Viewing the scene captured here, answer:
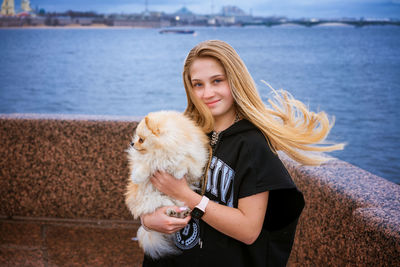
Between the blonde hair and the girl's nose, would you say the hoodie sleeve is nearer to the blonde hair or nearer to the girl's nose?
the blonde hair

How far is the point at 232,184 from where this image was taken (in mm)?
1826

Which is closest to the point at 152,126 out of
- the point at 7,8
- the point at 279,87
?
the point at 7,8

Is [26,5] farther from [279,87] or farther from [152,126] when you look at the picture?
[279,87]

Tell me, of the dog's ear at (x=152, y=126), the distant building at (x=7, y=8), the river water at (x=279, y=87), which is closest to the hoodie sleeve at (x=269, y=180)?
the dog's ear at (x=152, y=126)

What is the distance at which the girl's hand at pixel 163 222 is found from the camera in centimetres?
178

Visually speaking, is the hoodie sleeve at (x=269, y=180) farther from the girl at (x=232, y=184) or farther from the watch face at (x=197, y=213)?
the watch face at (x=197, y=213)

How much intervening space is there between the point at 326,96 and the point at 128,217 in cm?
2096

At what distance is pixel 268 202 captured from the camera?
1.85 metres

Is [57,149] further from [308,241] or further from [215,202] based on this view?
[308,241]

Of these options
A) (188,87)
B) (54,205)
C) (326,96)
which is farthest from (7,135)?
(326,96)

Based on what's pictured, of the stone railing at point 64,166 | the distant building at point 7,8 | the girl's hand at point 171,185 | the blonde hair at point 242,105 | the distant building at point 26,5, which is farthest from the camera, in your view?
the distant building at point 26,5

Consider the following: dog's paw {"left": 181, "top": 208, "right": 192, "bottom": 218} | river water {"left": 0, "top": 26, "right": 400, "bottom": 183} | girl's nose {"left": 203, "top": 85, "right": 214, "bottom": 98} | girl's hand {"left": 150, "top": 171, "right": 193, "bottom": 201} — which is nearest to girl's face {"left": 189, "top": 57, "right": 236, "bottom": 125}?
girl's nose {"left": 203, "top": 85, "right": 214, "bottom": 98}

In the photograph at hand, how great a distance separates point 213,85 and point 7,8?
18.0 feet

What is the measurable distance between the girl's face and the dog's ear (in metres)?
0.37
